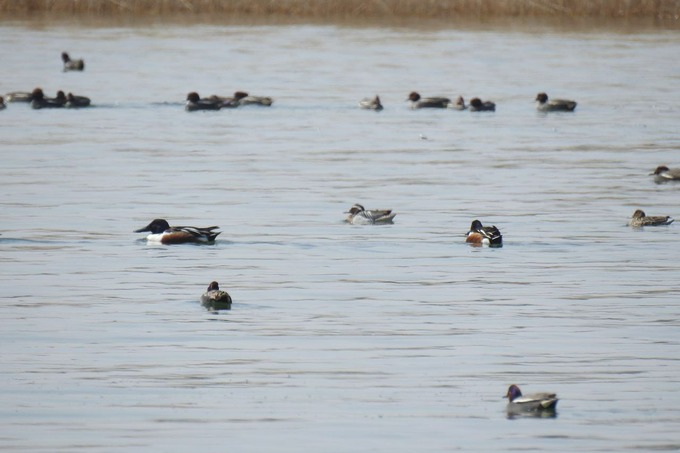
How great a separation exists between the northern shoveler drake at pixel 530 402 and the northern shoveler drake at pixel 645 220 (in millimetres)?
10517

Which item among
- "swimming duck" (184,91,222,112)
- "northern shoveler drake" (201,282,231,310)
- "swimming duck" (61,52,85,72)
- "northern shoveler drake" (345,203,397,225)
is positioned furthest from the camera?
"swimming duck" (61,52,85,72)

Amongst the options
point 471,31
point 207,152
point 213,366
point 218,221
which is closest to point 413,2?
point 471,31

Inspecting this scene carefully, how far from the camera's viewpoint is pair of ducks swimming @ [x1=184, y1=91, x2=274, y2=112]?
41.2m

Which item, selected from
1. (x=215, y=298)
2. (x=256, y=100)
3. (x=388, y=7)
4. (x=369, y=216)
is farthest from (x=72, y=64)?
(x=215, y=298)

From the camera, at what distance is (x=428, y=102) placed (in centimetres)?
4141

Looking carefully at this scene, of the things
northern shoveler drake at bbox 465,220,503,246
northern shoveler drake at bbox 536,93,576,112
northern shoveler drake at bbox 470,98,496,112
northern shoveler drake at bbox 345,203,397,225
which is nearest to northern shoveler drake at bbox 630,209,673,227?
northern shoveler drake at bbox 465,220,503,246

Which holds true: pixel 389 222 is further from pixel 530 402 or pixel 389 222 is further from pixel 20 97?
pixel 20 97

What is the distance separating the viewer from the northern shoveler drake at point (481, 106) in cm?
4000

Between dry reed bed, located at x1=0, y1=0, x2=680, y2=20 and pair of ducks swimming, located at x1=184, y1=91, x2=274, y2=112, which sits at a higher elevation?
dry reed bed, located at x1=0, y1=0, x2=680, y2=20

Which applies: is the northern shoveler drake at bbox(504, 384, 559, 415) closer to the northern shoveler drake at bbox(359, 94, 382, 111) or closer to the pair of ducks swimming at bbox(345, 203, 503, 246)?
the pair of ducks swimming at bbox(345, 203, 503, 246)

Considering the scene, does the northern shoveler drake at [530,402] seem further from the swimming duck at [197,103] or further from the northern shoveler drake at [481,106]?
the swimming duck at [197,103]

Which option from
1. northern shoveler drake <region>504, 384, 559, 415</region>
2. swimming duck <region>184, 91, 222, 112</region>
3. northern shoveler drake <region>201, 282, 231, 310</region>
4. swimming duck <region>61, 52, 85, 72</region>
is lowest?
swimming duck <region>61, 52, 85, 72</region>

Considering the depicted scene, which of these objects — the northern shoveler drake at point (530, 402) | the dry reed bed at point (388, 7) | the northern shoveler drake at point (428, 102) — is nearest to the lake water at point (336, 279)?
the northern shoveler drake at point (530, 402)

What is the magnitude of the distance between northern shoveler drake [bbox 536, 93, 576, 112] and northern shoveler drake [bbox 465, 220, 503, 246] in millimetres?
19261
